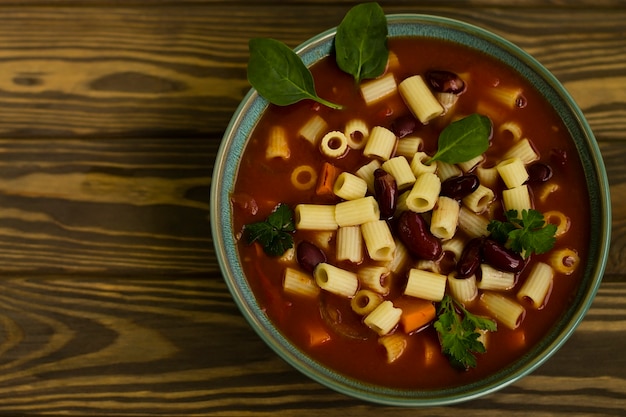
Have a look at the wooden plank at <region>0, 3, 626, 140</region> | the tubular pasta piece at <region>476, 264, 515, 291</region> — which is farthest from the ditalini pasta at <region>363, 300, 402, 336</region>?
the wooden plank at <region>0, 3, 626, 140</region>

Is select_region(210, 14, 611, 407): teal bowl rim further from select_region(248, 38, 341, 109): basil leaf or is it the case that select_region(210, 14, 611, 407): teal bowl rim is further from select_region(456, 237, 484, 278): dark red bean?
select_region(456, 237, 484, 278): dark red bean

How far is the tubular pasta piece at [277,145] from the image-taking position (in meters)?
1.84

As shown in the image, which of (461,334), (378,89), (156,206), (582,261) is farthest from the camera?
(156,206)

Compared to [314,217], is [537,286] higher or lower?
lower

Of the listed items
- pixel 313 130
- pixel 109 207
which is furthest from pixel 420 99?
pixel 109 207

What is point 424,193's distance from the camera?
1.71 m

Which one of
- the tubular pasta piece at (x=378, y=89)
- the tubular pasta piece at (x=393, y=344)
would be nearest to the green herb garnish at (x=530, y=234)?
the tubular pasta piece at (x=393, y=344)

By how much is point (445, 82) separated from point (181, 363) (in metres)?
1.07

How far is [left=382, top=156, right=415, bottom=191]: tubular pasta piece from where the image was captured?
1.77 m

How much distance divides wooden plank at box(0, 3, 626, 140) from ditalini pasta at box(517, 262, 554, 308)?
61 cm

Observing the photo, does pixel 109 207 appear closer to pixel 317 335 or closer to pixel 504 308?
pixel 317 335

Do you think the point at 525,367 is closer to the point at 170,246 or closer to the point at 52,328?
the point at 170,246

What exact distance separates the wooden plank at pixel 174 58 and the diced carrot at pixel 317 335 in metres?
0.69

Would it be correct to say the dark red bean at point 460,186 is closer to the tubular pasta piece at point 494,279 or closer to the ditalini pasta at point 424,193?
the ditalini pasta at point 424,193
